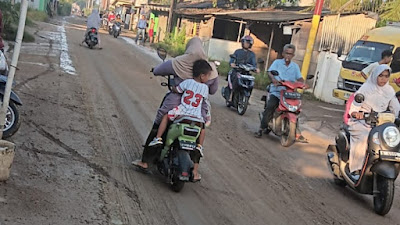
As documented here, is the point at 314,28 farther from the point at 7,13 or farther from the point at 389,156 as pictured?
the point at 7,13

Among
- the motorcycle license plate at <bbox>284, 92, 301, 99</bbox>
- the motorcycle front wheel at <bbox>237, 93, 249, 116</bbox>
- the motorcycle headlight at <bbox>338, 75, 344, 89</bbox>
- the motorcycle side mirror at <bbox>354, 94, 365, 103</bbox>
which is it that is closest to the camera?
the motorcycle side mirror at <bbox>354, 94, 365, 103</bbox>

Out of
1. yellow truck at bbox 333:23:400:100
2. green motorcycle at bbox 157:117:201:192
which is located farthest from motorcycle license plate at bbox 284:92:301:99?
yellow truck at bbox 333:23:400:100

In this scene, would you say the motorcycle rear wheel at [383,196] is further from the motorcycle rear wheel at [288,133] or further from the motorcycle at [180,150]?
the motorcycle rear wheel at [288,133]

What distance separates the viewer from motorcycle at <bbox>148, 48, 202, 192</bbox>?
516 centimetres

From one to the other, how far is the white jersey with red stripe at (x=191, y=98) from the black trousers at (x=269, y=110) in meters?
3.61

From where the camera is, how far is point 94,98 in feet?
33.2

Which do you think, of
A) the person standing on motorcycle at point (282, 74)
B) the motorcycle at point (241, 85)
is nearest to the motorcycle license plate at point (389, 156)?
the person standing on motorcycle at point (282, 74)

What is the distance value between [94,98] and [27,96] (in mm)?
1491

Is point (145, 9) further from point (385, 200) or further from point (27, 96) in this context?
point (385, 200)

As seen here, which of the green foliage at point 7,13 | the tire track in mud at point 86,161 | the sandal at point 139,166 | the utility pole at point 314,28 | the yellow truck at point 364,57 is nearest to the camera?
the tire track in mud at point 86,161

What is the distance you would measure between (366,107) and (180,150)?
260 centimetres

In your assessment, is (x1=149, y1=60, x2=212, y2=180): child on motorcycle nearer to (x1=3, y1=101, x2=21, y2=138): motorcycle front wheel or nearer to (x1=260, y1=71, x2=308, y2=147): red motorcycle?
(x1=3, y1=101, x2=21, y2=138): motorcycle front wheel

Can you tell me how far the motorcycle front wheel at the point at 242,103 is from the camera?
10.9m

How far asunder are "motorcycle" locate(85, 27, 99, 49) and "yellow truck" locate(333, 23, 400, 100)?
10.8 m
